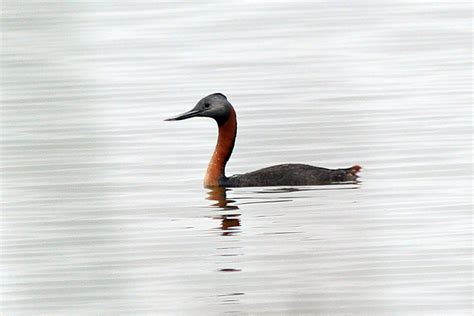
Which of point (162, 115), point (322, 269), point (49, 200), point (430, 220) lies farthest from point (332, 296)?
point (162, 115)

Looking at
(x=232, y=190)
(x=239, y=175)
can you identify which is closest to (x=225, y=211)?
(x=232, y=190)

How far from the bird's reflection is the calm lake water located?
0.02 meters

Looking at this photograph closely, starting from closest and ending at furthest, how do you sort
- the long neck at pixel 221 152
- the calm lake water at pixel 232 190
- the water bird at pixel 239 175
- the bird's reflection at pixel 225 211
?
the calm lake water at pixel 232 190 → the bird's reflection at pixel 225 211 → the water bird at pixel 239 175 → the long neck at pixel 221 152

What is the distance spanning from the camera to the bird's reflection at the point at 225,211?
1004 centimetres

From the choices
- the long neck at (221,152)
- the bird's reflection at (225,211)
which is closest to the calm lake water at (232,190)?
the bird's reflection at (225,211)

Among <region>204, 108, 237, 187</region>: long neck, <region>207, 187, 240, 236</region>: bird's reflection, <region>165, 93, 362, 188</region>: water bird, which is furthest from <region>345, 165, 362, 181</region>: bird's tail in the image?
<region>204, 108, 237, 187</region>: long neck

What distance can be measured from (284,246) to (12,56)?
3.12 meters

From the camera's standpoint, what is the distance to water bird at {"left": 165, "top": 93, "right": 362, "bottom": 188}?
1156cm

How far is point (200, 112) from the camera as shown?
1250 cm

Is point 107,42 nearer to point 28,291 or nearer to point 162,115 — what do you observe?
point 162,115

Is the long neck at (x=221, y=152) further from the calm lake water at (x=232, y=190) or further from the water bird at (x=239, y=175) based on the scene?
the calm lake water at (x=232, y=190)

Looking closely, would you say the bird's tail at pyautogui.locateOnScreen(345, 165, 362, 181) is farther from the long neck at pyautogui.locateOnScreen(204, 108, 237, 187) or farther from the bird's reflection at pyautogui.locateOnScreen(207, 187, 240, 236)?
the long neck at pyautogui.locateOnScreen(204, 108, 237, 187)

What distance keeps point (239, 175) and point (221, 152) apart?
39cm

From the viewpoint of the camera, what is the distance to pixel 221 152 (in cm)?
1244
